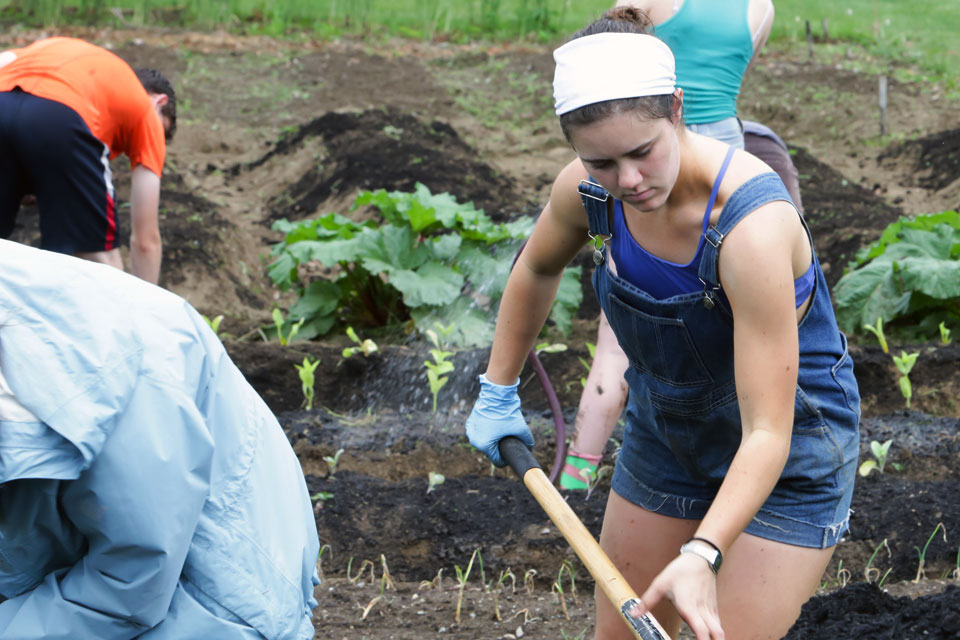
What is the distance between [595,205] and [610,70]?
0.31 metres

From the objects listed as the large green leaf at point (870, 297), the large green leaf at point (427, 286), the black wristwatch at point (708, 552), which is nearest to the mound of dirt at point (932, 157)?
the large green leaf at point (870, 297)

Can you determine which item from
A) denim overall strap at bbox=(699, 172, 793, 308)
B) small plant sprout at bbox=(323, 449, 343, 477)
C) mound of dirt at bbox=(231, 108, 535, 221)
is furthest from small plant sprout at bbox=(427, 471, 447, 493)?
mound of dirt at bbox=(231, 108, 535, 221)

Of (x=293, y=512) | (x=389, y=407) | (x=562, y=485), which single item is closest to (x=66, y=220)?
(x=389, y=407)

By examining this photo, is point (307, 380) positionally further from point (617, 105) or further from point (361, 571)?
point (617, 105)

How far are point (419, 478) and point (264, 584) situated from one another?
2.16 m

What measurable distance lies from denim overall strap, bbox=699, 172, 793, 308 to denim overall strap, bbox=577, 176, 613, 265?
227mm

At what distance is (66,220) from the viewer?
13.5 feet

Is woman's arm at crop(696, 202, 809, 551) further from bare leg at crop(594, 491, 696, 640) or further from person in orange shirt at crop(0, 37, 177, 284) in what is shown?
person in orange shirt at crop(0, 37, 177, 284)

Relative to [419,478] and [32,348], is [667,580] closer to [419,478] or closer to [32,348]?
[32,348]

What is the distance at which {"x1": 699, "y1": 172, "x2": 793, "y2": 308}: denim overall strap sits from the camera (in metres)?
1.67

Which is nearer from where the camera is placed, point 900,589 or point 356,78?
point 900,589

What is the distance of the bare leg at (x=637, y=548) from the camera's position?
2.10m

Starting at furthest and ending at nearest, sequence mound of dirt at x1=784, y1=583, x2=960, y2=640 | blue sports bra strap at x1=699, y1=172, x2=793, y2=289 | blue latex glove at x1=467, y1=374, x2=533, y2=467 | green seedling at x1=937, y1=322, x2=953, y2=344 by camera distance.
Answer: green seedling at x1=937, y1=322, x2=953, y2=344 → blue latex glove at x1=467, y1=374, x2=533, y2=467 → mound of dirt at x1=784, y1=583, x2=960, y2=640 → blue sports bra strap at x1=699, y1=172, x2=793, y2=289

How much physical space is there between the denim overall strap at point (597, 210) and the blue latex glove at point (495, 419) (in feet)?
1.44
